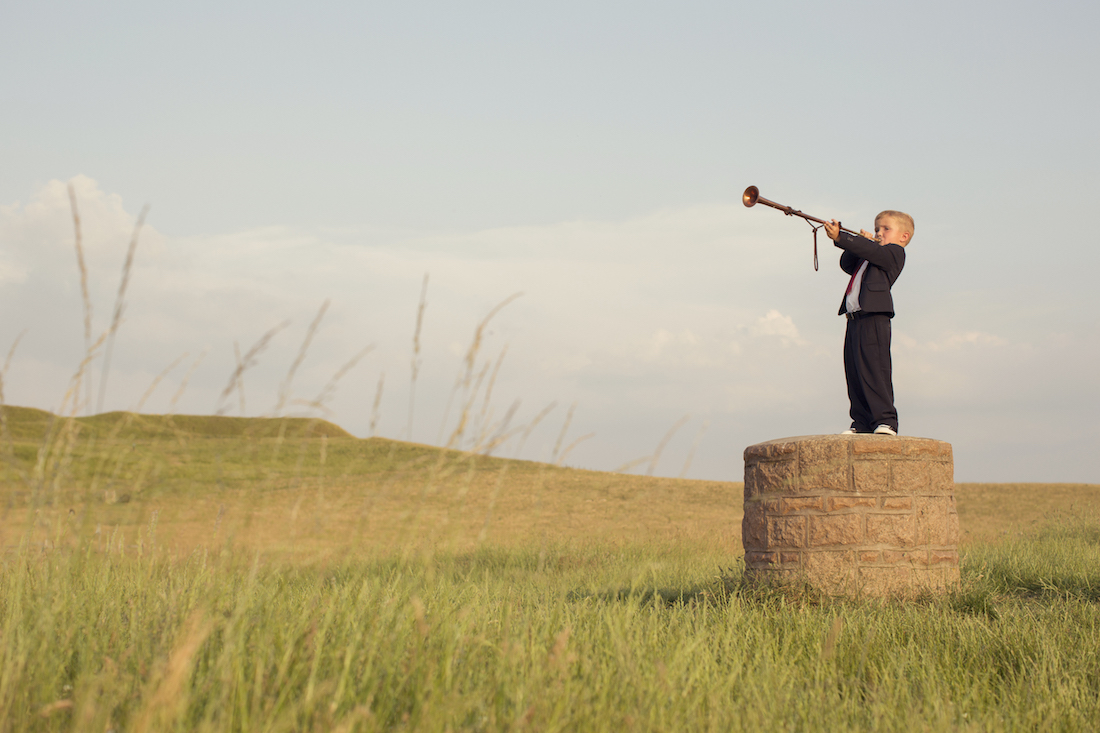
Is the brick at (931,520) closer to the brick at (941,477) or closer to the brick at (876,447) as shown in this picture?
the brick at (941,477)

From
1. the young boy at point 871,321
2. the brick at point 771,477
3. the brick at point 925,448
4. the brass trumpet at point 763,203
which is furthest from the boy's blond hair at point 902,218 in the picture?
the brick at point 771,477

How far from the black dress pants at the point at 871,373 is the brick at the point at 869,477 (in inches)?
21.2

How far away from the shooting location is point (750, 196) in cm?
561

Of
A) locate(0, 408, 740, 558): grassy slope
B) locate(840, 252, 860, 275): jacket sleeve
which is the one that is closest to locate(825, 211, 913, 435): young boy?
locate(840, 252, 860, 275): jacket sleeve

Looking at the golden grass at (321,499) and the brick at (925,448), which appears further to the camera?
the brick at (925,448)

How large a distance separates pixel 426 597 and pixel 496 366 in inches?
46.0

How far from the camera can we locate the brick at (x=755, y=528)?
17.5 feet

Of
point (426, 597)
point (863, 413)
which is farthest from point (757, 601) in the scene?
point (426, 597)

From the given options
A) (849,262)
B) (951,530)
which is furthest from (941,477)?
(849,262)

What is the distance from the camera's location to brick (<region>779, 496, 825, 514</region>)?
5.16m

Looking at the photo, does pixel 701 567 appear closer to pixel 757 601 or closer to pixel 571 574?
pixel 571 574

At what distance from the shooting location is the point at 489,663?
2.69 m

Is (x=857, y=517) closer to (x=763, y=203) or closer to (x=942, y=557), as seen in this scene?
(x=942, y=557)

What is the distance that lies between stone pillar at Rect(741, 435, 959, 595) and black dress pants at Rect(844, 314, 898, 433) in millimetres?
407
